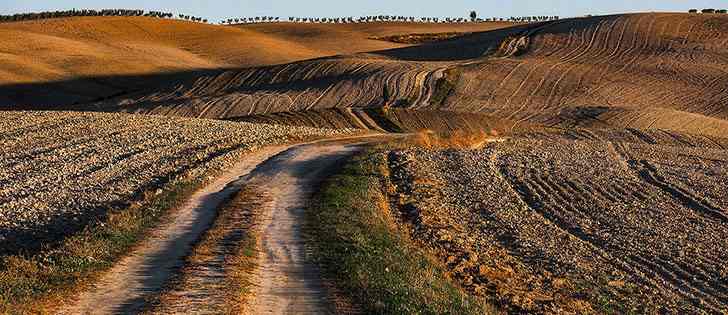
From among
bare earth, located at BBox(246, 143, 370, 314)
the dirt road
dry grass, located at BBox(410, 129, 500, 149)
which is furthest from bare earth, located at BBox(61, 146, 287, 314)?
dry grass, located at BBox(410, 129, 500, 149)

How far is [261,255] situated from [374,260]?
80.0 inches

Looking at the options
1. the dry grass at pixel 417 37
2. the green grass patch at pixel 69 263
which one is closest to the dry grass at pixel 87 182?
the green grass patch at pixel 69 263

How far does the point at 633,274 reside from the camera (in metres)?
22.5

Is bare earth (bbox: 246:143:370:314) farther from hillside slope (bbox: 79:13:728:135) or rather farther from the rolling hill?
hillside slope (bbox: 79:13:728:135)

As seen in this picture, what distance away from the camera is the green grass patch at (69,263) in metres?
15.9

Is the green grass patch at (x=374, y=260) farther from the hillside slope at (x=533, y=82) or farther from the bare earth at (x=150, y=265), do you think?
the hillside slope at (x=533, y=82)

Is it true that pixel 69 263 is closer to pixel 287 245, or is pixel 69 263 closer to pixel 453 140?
pixel 287 245

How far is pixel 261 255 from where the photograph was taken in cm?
2003

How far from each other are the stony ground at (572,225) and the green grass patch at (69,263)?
20.3ft

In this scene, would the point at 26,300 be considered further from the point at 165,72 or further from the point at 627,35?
the point at 165,72

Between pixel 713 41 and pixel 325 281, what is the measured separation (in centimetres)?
9517

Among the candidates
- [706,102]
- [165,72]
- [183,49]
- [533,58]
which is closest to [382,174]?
[706,102]

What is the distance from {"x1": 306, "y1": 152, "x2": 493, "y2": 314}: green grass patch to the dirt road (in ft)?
1.55

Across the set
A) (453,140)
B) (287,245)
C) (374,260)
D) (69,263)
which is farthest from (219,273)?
(453,140)
